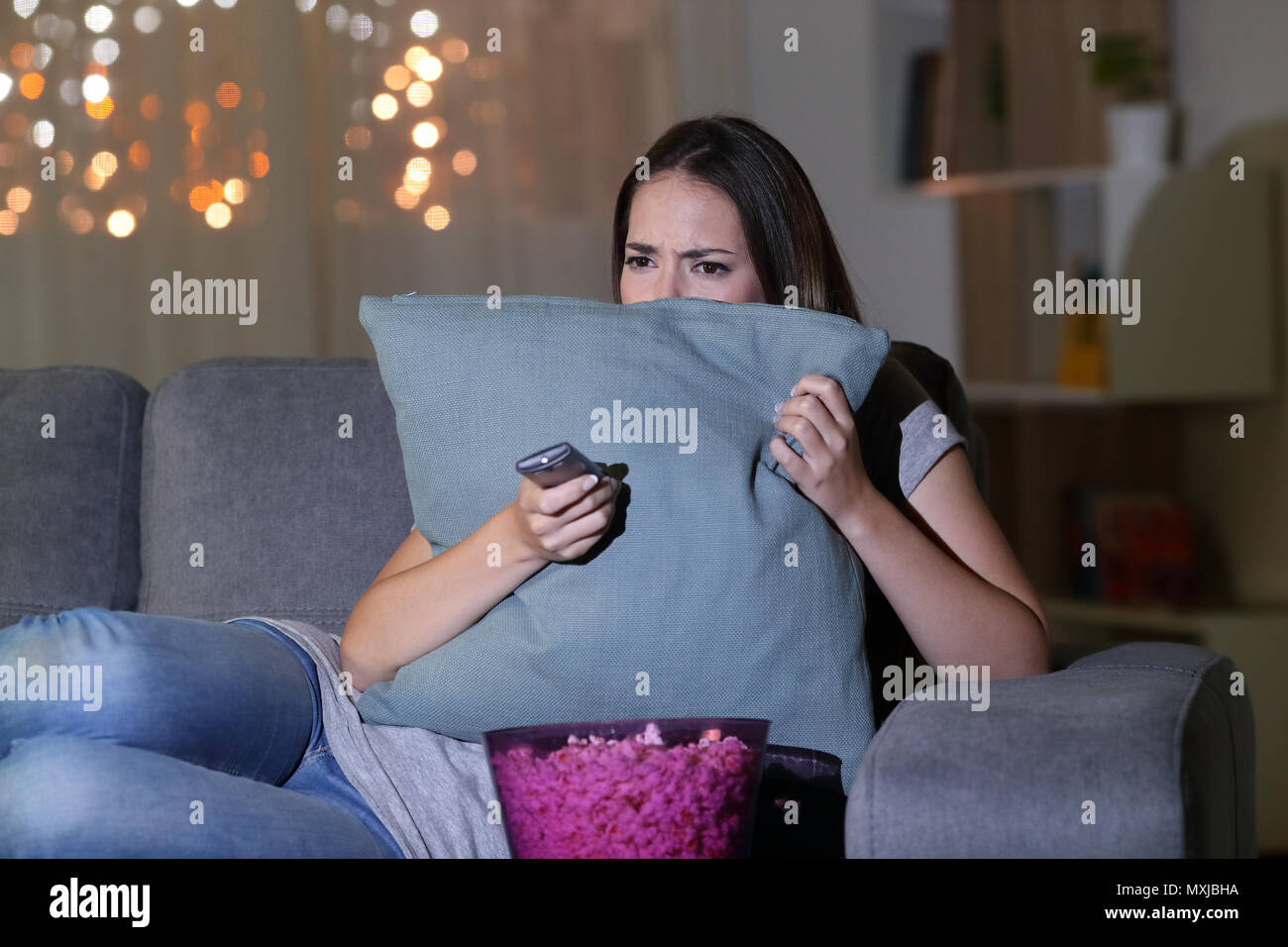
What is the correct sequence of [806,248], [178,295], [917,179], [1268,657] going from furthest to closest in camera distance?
[917,179]
[178,295]
[1268,657]
[806,248]

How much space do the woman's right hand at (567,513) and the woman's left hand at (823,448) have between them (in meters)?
0.14

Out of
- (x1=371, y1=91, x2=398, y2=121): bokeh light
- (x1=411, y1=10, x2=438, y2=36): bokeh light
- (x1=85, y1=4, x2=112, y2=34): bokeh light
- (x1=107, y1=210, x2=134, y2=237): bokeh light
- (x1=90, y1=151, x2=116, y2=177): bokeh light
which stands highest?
(x1=411, y1=10, x2=438, y2=36): bokeh light

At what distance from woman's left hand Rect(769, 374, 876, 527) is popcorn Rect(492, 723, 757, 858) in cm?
23

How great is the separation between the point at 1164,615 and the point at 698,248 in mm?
1551

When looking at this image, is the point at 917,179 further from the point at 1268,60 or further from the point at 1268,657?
the point at 1268,657

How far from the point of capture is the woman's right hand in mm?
886

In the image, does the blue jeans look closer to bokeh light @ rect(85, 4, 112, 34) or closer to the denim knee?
the denim knee

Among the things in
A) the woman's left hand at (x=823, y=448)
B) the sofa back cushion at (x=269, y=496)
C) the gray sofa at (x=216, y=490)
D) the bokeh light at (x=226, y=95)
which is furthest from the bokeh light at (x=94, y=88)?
the woman's left hand at (x=823, y=448)

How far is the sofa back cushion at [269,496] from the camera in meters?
1.33

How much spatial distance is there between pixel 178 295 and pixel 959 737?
2265 mm

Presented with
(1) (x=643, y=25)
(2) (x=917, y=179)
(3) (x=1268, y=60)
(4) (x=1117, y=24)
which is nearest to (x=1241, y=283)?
(3) (x=1268, y=60)

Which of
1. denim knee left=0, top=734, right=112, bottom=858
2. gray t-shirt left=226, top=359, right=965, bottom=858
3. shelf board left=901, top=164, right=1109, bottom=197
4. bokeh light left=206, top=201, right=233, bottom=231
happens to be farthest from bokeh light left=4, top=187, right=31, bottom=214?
denim knee left=0, top=734, right=112, bottom=858

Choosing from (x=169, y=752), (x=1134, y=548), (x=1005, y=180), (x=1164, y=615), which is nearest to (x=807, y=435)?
(x=169, y=752)

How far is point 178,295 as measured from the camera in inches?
104
